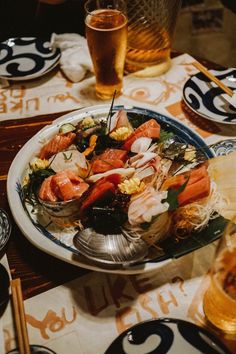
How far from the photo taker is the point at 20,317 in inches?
37.7

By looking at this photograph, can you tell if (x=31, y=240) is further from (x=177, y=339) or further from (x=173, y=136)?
(x=173, y=136)

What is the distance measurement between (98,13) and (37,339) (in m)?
1.41

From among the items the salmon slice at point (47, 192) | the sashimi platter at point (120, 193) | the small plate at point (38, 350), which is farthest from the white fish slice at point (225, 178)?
the small plate at point (38, 350)

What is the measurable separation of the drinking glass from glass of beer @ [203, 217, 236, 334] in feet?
4.35

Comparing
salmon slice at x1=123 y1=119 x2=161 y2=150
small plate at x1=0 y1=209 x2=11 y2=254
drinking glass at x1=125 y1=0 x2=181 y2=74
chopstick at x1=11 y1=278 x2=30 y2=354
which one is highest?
drinking glass at x1=125 y1=0 x2=181 y2=74

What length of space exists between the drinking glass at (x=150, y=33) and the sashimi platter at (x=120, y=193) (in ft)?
2.19

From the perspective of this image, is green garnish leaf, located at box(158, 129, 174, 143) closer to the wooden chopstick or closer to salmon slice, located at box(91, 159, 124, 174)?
salmon slice, located at box(91, 159, 124, 174)

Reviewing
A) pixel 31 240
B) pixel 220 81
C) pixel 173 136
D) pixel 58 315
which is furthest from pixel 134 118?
pixel 58 315

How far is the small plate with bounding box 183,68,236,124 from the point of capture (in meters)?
1.64

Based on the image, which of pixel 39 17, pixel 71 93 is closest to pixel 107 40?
pixel 71 93

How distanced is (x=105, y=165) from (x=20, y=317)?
55cm

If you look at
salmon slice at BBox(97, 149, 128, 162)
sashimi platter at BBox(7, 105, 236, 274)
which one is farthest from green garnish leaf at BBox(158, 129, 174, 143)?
salmon slice at BBox(97, 149, 128, 162)

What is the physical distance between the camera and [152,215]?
1.04m

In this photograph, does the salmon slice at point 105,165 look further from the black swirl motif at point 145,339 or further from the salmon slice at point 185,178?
the black swirl motif at point 145,339
